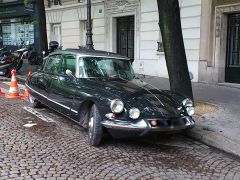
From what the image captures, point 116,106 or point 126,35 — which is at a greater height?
point 126,35

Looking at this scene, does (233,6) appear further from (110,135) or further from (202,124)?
(110,135)

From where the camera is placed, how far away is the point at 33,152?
587 cm

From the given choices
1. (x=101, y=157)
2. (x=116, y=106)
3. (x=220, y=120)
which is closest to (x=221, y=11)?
(x=220, y=120)

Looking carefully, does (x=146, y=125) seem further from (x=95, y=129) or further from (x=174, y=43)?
(x=174, y=43)

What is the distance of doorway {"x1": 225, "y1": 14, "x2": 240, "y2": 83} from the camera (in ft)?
44.3

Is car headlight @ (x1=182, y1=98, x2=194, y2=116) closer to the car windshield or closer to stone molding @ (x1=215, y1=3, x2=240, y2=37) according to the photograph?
the car windshield

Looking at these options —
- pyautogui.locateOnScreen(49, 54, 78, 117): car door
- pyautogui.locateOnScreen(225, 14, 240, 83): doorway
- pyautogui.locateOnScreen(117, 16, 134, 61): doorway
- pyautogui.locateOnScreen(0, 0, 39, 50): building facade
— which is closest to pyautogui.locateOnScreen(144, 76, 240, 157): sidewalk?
pyautogui.locateOnScreen(225, 14, 240, 83): doorway

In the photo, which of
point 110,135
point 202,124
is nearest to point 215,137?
point 202,124

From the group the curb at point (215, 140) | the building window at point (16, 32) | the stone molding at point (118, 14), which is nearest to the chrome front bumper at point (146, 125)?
the curb at point (215, 140)

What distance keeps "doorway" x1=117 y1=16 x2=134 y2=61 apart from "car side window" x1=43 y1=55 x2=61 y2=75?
978 cm

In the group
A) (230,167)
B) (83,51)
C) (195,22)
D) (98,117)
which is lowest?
(230,167)

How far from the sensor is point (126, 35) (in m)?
18.5

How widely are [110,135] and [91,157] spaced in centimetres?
76

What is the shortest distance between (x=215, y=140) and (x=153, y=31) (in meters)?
10.0
